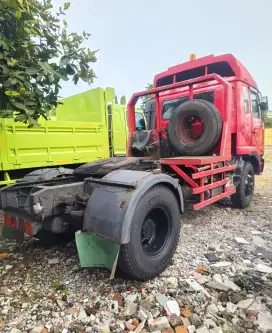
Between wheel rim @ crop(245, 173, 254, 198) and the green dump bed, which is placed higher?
the green dump bed

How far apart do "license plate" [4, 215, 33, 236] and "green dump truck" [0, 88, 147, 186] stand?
146 centimetres

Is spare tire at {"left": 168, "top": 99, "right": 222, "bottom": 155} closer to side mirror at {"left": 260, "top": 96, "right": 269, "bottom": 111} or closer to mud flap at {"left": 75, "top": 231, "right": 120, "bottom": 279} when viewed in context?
side mirror at {"left": 260, "top": 96, "right": 269, "bottom": 111}

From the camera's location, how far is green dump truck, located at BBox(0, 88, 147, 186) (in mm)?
5176

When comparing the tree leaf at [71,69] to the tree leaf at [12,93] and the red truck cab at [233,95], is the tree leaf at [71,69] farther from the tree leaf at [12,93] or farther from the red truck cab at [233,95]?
the red truck cab at [233,95]

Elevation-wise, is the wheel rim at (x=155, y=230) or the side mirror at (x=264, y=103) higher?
the side mirror at (x=264, y=103)

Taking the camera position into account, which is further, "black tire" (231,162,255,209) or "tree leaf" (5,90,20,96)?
"black tire" (231,162,255,209)

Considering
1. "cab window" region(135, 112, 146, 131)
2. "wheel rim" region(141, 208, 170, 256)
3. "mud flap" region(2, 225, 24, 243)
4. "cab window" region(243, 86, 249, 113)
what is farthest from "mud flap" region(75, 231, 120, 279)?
"cab window" region(135, 112, 146, 131)

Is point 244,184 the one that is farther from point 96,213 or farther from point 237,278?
point 96,213

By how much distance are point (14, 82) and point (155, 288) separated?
237cm

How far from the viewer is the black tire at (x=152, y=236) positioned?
240 cm

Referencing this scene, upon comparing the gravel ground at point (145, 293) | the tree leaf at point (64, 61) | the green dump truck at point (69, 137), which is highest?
the tree leaf at point (64, 61)

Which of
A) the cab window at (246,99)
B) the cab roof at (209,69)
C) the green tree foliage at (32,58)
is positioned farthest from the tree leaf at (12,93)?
the cab window at (246,99)

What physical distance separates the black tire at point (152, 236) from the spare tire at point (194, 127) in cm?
152

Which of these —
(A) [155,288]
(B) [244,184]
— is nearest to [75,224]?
(A) [155,288]
